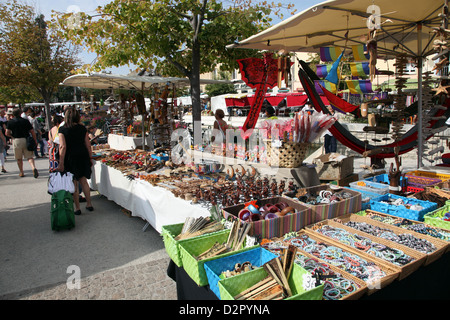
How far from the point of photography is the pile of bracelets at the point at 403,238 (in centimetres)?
206

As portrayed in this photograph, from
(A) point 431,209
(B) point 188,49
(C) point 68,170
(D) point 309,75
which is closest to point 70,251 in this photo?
(C) point 68,170

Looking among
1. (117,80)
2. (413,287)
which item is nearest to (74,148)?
(117,80)

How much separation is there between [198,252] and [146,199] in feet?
7.46

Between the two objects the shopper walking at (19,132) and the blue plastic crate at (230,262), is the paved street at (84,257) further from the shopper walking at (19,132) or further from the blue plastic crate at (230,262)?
the shopper walking at (19,132)

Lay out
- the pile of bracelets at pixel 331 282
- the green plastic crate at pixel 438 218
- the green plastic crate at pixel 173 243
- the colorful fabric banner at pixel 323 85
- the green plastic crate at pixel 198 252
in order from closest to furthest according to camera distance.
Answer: the pile of bracelets at pixel 331 282 → the green plastic crate at pixel 198 252 → the green plastic crate at pixel 173 243 → the green plastic crate at pixel 438 218 → the colorful fabric banner at pixel 323 85

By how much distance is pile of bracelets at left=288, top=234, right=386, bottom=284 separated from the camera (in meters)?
1.79

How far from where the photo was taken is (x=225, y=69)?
860 centimetres

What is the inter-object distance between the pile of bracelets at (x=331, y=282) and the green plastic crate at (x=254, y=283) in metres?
0.13

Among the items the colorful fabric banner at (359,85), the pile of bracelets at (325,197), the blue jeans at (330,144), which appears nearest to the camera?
the pile of bracelets at (325,197)

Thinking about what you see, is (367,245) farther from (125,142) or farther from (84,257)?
(125,142)

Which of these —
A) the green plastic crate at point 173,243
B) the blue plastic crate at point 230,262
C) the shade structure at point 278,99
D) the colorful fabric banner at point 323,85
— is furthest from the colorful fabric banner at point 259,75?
the shade structure at point 278,99

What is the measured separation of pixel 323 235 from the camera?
227cm

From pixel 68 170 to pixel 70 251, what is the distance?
1.62 metres
